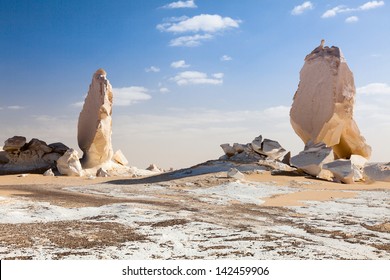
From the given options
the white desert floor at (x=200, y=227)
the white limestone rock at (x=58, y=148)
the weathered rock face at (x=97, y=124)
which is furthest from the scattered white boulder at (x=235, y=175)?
the white limestone rock at (x=58, y=148)

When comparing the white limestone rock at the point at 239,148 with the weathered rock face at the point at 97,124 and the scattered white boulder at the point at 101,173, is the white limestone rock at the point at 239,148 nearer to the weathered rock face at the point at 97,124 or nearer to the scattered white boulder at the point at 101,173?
the scattered white boulder at the point at 101,173

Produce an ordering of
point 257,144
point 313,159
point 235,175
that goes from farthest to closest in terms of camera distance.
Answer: point 257,144 < point 313,159 < point 235,175

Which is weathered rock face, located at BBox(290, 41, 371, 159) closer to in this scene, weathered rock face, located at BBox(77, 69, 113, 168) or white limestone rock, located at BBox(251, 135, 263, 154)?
white limestone rock, located at BBox(251, 135, 263, 154)

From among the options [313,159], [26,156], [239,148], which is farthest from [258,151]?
[26,156]

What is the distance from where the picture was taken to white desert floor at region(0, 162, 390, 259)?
5117 mm

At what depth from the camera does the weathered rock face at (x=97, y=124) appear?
2219 centimetres

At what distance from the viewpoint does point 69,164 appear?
20.2 meters

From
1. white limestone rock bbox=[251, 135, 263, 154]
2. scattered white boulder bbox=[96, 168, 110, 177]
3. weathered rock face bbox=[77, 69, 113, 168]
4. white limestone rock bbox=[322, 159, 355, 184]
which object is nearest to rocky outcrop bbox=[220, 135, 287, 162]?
white limestone rock bbox=[251, 135, 263, 154]

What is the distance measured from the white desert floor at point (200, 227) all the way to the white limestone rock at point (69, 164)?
8498 mm

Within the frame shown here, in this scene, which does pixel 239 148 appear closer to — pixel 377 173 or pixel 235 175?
pixel 235 175

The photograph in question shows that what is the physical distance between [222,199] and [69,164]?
37.3ft

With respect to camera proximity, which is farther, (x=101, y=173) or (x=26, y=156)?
(x=26, y=156)

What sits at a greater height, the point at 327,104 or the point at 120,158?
the point at 327,104
